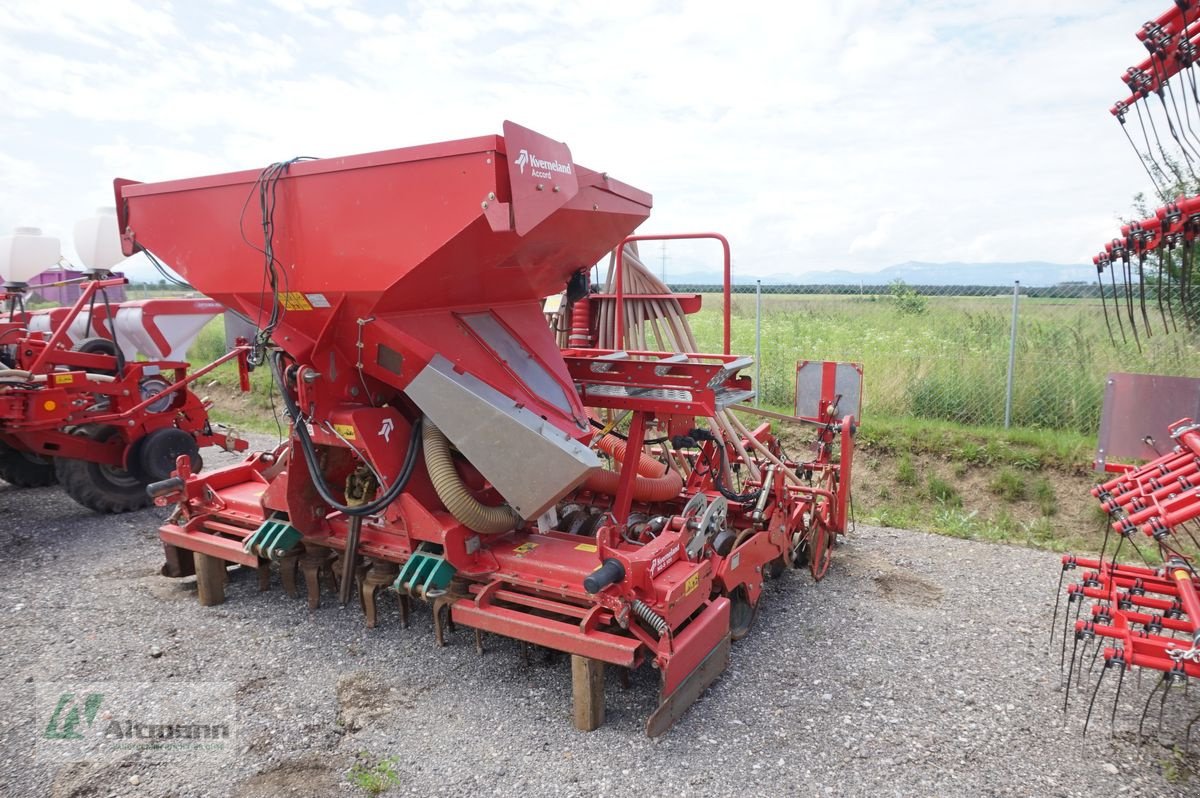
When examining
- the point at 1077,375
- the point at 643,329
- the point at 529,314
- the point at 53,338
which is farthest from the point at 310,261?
the point at 1077,375

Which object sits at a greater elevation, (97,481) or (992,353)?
(992,353)

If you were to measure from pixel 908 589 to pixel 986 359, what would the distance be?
3709 millimetres

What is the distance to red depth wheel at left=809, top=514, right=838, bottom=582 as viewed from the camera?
15.8ft

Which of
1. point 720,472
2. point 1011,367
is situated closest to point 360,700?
point 720,472

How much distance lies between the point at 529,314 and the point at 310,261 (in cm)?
116

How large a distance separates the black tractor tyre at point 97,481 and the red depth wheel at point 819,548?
5.53 metres

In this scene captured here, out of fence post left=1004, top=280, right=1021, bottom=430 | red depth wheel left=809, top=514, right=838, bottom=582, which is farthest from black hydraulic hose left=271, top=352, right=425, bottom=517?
fence post left=1004, top=280, right=1021, bottom=430

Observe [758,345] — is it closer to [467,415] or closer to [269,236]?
[467,415]

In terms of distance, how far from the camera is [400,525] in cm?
398

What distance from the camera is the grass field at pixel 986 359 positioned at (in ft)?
23.1

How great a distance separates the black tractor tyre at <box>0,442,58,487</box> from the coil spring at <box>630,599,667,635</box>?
6540mm

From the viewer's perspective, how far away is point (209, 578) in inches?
174

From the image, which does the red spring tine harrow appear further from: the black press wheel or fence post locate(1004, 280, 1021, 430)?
fence post locate(1004, 280, 1021, 430)

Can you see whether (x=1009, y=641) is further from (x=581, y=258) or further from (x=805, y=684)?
(x=581, y=258)
